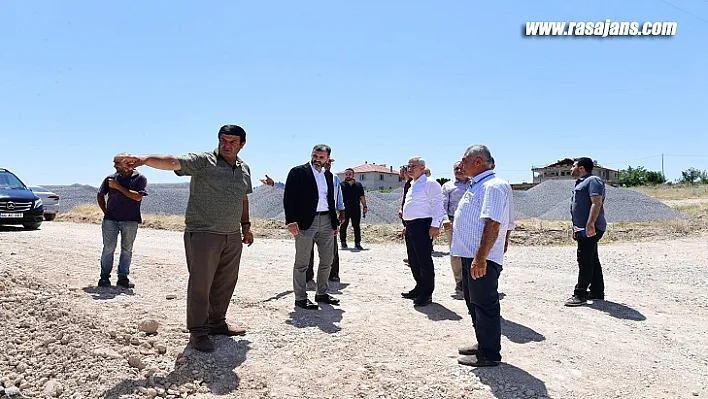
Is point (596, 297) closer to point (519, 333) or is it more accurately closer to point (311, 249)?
point (519, 333)

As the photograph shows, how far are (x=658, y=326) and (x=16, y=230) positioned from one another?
46.8ft

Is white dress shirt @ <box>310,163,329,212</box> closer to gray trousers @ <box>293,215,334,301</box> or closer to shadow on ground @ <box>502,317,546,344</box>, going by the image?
gray trousers @ <box>293,215,334,301</box>

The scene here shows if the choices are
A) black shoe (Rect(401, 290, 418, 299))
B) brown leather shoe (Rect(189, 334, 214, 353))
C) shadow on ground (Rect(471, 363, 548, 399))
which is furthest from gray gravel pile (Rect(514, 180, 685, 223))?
brown leather shoe (Rect(189, 334, 214, 353))

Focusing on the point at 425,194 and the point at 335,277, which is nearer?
the point at 425,194

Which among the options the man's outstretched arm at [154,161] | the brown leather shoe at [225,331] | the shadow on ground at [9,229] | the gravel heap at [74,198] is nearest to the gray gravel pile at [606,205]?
the shadow on ground at [9,229]

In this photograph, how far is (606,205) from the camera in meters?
26.2

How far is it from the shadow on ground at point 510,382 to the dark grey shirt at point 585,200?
300 centimetres

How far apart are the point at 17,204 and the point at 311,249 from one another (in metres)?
10.8

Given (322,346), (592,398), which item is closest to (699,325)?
(592,398)

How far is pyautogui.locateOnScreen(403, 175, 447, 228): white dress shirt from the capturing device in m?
6.25

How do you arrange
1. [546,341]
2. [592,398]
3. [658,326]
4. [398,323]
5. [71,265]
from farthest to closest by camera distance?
[71,265] → [658,326] → [398,323] → [546,341] → [592,398]

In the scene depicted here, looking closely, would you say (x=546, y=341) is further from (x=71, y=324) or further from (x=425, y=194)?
(x=71, y=324)

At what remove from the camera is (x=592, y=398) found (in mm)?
3908

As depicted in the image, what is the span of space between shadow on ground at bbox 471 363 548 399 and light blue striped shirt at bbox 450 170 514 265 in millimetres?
888
